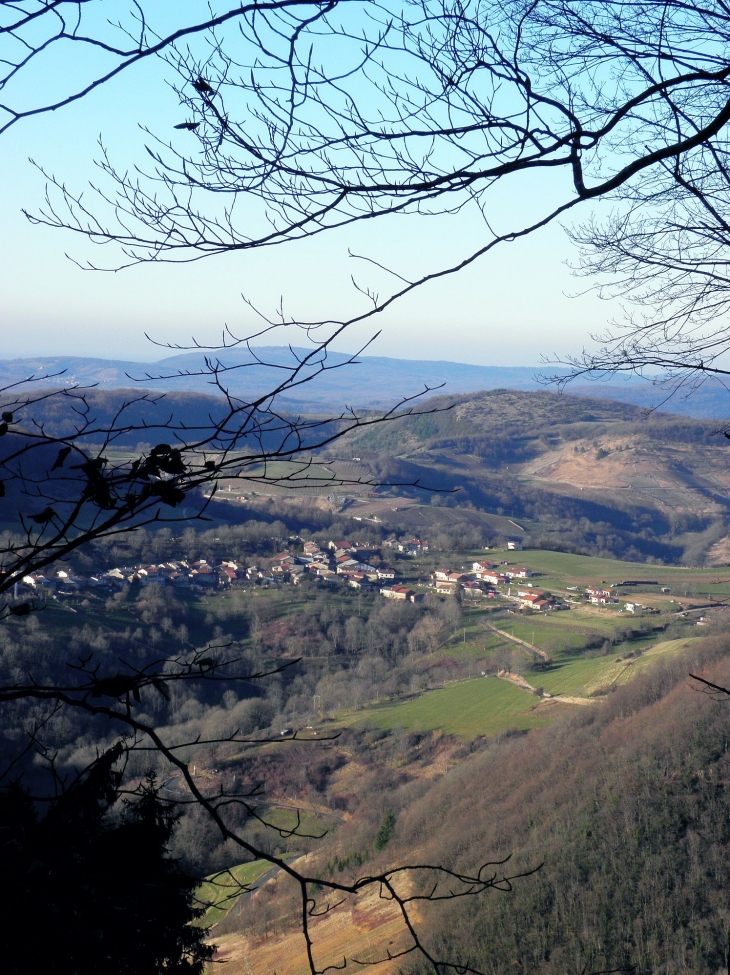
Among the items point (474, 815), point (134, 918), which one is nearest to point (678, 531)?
point (474, 815)

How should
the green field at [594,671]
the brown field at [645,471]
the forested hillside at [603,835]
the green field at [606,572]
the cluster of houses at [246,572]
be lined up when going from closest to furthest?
the forested hillside at [603,835]
the green field at [594,671]
the cluster of houses at [246,572]
the green field at [606,572]
the brown field at [645,471]

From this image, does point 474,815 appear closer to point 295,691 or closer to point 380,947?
point 380,947

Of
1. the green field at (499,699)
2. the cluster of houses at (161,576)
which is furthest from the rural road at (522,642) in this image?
the cluster of houses at (161,576)

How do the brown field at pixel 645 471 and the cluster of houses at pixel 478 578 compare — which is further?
the brown field at pixel 645 471

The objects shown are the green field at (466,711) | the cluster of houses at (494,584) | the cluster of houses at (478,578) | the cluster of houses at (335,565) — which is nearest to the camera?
the green field at (466,711)

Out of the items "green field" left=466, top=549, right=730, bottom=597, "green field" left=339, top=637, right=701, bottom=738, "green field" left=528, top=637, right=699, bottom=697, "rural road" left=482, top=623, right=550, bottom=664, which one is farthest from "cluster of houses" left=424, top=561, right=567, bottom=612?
"green field" left=339, top=637, right=701, bottom=738

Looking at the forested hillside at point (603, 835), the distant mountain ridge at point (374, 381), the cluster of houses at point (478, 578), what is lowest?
the cluster of houses at point (478, 578)

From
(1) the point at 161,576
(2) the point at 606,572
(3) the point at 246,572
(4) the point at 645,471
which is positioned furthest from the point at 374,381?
(1) the point at 161,576

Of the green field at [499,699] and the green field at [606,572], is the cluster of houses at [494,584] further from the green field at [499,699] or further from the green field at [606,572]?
the green field at [499,699]
